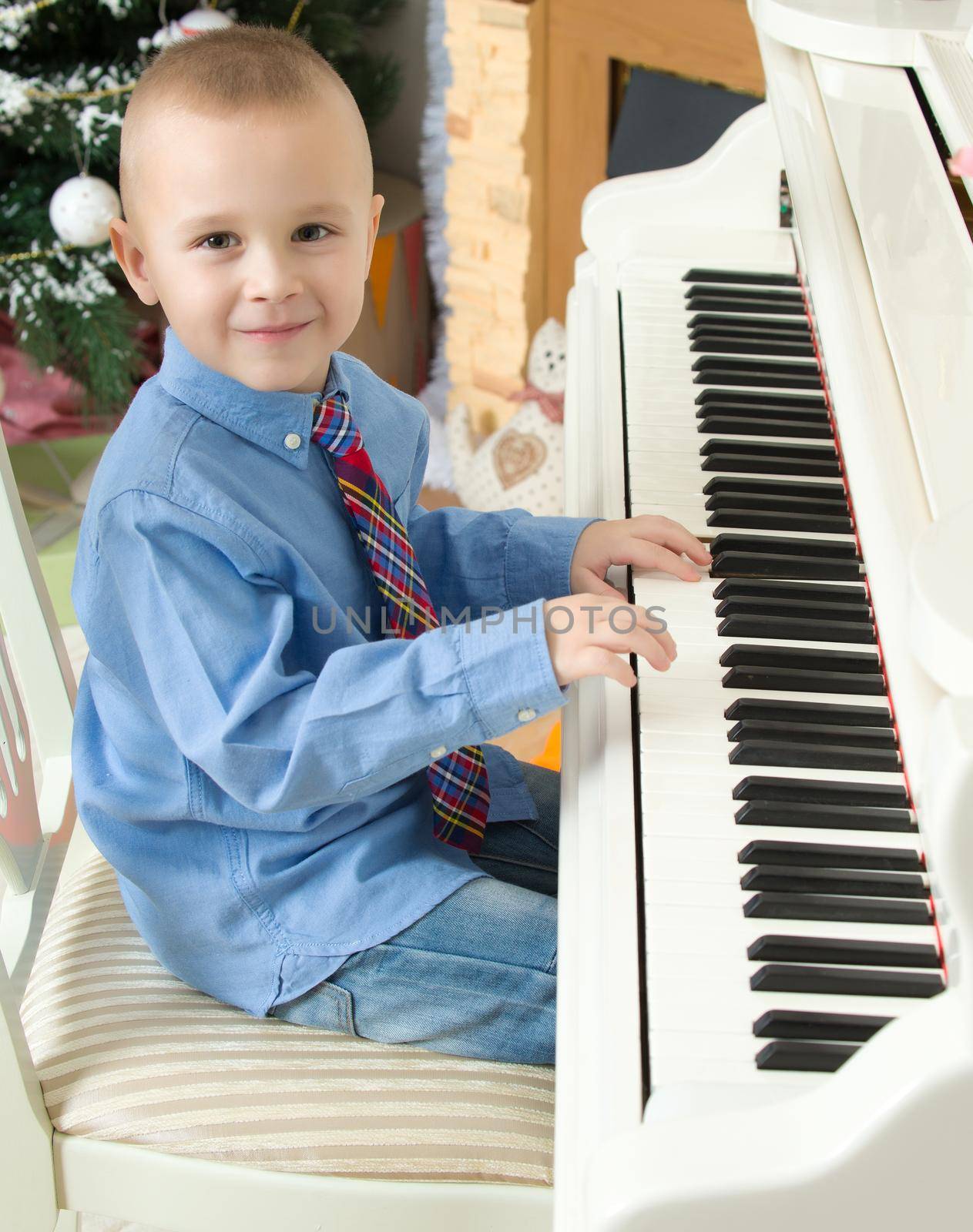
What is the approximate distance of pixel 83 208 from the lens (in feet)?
7.54

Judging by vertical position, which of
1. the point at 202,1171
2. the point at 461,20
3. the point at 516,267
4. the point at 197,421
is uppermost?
the point at 461,20

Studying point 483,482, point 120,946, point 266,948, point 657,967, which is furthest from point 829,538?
point 483,482

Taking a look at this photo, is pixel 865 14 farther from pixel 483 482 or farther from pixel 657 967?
pixel 483 482

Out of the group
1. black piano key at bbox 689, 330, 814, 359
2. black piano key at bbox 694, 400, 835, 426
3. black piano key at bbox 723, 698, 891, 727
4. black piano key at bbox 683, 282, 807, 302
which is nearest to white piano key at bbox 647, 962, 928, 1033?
black piano key at bbox 723, 698, 891, 727

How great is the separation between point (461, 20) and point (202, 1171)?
2230 mm

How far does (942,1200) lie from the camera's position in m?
0.68

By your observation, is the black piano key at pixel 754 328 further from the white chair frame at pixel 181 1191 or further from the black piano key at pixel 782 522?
the white chair frame at pixel 181 1191

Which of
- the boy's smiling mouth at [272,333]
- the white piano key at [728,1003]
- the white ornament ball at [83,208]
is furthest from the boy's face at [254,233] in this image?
the white ornament ball at [83,208]

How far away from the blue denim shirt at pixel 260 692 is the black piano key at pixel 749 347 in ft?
0.97

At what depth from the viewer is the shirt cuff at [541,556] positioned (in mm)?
1282

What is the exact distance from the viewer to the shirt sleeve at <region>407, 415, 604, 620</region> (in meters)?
1.32

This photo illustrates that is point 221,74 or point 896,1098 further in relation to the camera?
point 221,74

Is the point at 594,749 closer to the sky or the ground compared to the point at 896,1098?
closer to the sky

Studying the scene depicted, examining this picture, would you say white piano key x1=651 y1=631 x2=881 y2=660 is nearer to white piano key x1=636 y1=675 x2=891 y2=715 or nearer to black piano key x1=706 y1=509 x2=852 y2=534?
white piano key x1=636 y1=675 x2=891 y2=715
